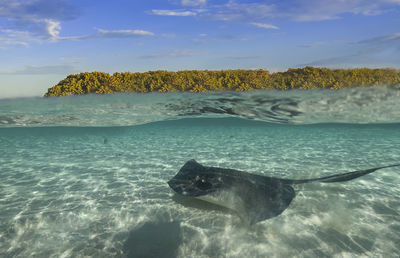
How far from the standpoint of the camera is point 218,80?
1532 centimetres

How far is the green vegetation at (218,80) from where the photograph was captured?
45.6ft

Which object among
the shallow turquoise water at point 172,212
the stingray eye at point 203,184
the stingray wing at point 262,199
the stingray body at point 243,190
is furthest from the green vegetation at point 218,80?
the stingray eye at point 203,184

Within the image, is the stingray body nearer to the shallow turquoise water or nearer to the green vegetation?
the shallow turquoise water

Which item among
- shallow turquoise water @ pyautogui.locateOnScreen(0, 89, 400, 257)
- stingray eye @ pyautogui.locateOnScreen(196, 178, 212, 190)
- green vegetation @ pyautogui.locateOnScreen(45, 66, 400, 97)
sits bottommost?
shallow turquoise water @ pyautogui.locateOnScreen(0, 89, 400, 257)

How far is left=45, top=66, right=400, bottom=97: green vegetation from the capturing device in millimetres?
13914

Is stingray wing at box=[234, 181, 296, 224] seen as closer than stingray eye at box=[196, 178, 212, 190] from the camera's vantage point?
Yes

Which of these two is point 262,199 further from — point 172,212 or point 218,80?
point 218,80

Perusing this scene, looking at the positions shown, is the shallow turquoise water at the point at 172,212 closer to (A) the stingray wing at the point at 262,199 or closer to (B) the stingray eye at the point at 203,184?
(A) the stingray wing at the point at 262,199

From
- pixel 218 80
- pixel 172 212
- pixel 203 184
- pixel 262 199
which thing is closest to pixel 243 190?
pixel 262 199

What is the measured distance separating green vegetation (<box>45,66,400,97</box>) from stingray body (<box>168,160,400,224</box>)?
9.70 metres

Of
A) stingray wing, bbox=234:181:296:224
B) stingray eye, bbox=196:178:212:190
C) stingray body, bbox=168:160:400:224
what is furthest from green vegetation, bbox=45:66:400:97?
stingray eye, bbox=196:178:212:190

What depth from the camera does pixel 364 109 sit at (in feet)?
58.9

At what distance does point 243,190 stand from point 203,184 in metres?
0.94

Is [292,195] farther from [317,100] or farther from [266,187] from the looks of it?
[317,100]
